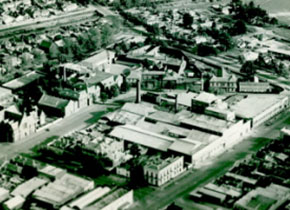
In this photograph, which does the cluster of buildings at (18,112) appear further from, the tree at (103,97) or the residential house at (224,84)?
the residential house at (224,84)

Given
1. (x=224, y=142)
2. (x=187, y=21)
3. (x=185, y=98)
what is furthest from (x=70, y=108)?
(x=187, y=21)

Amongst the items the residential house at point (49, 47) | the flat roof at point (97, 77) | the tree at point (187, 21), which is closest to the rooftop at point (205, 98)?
the flat roof at point (97, 77)

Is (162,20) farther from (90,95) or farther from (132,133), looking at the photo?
(132,133)

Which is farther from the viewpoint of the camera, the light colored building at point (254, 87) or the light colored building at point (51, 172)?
the light colored building at point (254, 87)

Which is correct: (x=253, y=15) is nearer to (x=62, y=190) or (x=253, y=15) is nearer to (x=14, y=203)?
(x=62, y=190)

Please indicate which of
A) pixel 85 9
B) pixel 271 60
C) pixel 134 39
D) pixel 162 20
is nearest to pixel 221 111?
pixel 271 60

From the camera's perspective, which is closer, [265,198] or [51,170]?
[265,198]

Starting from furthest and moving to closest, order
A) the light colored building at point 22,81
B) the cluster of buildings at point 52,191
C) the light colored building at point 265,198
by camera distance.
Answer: the light colored building at point 22,81, the cluster of buildings at point 52,191, the light colored building at point 265,198
